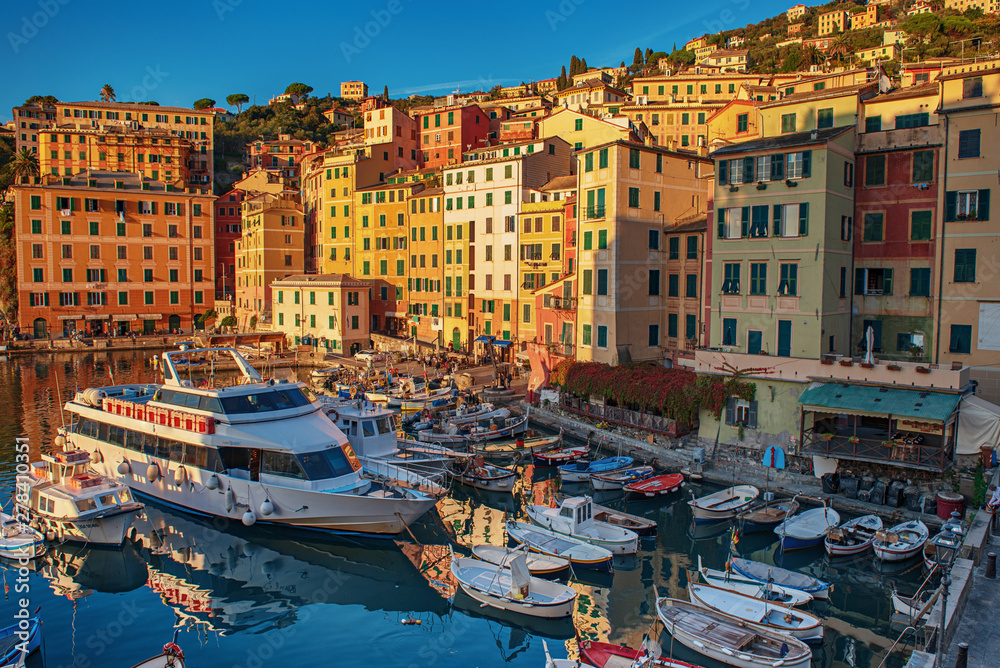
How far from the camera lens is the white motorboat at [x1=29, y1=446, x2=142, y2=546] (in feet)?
74.4

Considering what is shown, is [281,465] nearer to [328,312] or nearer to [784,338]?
[784,338]

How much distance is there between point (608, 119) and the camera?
52.6 meters

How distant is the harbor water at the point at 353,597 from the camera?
59.6 feet

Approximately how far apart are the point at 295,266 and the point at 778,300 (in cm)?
6028

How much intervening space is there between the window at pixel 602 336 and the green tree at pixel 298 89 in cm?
14278

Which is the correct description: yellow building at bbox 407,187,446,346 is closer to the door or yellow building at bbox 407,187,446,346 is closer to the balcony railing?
the door

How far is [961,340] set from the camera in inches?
1156

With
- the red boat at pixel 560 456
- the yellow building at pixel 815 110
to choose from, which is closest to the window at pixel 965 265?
the yellow building at pixel 815 110

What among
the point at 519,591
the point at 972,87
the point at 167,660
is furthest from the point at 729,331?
the point at 167,660

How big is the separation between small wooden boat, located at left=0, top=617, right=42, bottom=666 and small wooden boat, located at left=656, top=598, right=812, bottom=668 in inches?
625

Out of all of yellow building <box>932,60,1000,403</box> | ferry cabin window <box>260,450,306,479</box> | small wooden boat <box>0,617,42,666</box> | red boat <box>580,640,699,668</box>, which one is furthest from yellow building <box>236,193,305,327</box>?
red boat <box>580,640,699,668</box>

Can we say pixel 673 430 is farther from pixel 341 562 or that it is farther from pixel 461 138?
pixel 461 138

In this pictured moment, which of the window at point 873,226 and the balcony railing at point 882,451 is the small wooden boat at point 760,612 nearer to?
the balcony railing at point 882,451

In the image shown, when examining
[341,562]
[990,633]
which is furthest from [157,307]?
[990,633]
